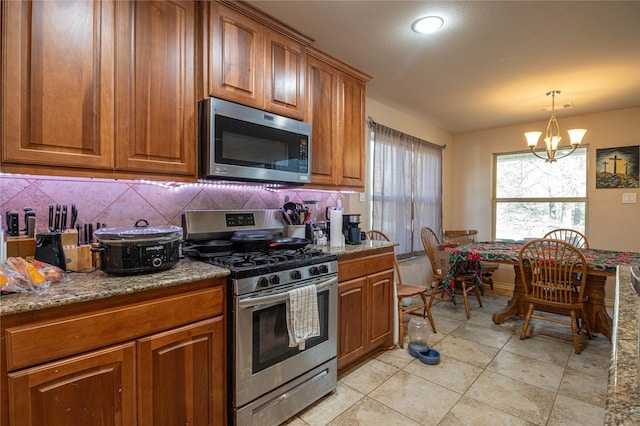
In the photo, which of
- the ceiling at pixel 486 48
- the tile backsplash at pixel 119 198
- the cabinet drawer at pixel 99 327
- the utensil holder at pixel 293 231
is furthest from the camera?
the utensil holder at pixel 293 231

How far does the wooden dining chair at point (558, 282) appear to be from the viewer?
8.39ft

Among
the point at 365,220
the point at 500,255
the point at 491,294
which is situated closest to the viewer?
the point at 500,255

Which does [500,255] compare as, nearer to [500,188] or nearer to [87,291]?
[500,188]

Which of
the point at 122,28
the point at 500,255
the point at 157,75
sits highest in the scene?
the point at 122,28

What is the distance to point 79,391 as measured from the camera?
3.67 ft

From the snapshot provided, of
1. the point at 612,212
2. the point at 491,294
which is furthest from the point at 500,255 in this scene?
the point at 612,212

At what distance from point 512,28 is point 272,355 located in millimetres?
2539

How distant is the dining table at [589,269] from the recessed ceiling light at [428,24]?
2020 mm

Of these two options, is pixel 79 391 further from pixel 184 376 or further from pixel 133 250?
pixel 133 250

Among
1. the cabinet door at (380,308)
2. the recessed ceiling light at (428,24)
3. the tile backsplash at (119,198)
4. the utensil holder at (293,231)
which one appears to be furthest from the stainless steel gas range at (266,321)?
the recessed ceiling light at (428,24)

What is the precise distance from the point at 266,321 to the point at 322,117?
1577 millimetres

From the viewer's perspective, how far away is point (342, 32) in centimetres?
215

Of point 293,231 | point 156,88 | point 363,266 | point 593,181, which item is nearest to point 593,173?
point 593,181

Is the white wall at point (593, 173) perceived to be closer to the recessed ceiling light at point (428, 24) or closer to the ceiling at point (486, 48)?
the ceiling at point (486, 48)
